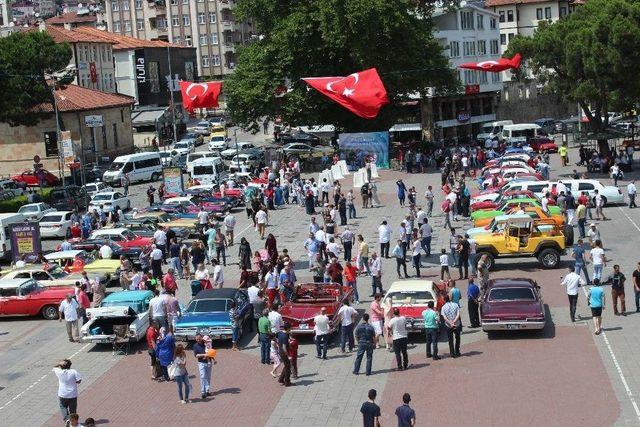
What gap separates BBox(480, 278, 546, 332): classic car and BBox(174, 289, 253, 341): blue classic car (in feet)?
20.0

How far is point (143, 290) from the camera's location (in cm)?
2956

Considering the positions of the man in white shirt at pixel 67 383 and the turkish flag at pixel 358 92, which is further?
the turkish flag at pixel 358 92

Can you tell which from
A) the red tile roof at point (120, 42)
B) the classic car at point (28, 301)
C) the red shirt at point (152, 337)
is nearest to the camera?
the red shirt at point (152, 337)

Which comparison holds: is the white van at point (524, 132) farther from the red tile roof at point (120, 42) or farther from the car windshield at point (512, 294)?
the car windshield at point (512, 294)

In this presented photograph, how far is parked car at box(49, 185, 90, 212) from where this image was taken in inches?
2148

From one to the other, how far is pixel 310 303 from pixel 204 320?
275cm

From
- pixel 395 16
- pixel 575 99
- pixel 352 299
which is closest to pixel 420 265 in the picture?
pixel 352 299

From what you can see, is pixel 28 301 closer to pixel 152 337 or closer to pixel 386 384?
pixel 152 337

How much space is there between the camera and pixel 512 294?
26.0 m

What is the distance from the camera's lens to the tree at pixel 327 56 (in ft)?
217

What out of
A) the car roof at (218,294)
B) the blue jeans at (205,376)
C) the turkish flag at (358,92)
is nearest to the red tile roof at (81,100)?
the turkish flag at (358,92)

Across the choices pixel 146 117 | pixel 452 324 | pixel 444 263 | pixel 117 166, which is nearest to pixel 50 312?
pixel 444 263

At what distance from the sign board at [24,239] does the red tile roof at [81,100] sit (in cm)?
3538

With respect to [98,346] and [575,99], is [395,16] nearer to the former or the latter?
[575,99]
